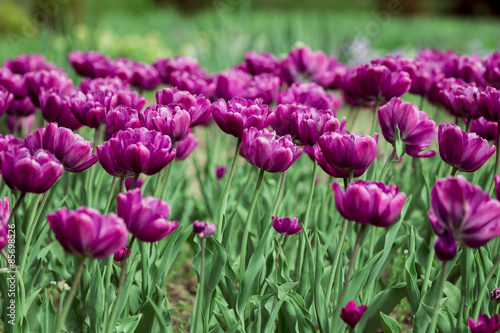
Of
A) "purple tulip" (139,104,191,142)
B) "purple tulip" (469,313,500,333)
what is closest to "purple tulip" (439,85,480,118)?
"purple tulip" (469,313,500,333)

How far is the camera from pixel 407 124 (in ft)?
4.78

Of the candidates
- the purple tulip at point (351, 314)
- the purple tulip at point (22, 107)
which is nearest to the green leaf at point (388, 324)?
the purple tulip at point (351, 314)

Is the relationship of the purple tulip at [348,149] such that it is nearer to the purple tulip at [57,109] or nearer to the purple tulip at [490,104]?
the purple tulip at [490,104]

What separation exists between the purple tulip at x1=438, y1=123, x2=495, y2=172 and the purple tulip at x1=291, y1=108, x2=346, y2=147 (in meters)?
0.28

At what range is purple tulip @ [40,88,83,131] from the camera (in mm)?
1735

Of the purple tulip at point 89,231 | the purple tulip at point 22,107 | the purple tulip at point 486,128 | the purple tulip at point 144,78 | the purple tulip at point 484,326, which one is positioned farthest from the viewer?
the purple tulip at point 144,78

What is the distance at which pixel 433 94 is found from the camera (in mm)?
2271

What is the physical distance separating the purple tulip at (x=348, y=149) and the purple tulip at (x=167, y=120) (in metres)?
0.37

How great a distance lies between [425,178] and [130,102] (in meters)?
1.05

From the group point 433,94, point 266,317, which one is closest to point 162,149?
point 266,317

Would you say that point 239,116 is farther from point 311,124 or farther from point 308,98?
point 308,98

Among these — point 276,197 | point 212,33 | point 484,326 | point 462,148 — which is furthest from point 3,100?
point 212,33

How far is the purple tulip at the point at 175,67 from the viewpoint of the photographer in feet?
8.38

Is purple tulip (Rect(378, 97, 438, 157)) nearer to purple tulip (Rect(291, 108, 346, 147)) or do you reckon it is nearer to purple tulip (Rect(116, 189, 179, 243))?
Result: purple tulip (Rect(291, 108, 346, 147))
